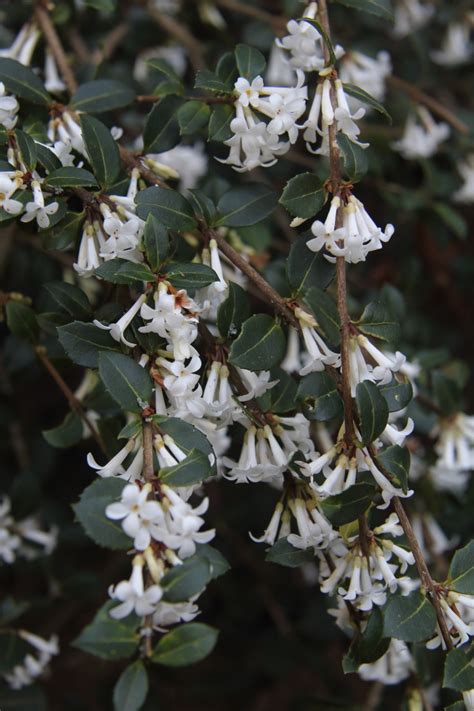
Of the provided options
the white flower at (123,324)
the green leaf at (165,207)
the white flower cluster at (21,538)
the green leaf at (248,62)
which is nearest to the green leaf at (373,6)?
the green leaf at (248,62)

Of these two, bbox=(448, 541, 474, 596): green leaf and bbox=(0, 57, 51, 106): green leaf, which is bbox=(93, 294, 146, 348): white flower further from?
bbox=(448, 541, 474, 596): green leaf

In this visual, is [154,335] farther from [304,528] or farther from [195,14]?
[195,14]

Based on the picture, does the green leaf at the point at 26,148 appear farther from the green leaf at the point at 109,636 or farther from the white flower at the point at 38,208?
the green leaf at the point at 109,636

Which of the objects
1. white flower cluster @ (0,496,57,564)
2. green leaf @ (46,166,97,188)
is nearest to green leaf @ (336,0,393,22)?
green leaf @ (46,166,97,188)

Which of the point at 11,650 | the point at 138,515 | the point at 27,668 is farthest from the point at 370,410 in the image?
the point at 27,668

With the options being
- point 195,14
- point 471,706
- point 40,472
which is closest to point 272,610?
point 40,472
